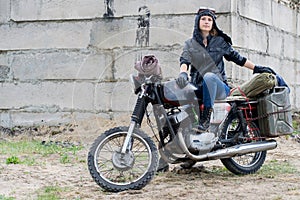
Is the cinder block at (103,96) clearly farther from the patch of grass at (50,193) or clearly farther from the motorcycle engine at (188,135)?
the patch of grass at (50,193)

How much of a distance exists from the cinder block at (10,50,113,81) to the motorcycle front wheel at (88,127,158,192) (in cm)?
270

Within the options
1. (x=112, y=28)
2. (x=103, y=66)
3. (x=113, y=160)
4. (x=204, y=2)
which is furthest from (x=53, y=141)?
(x=113, y=160)

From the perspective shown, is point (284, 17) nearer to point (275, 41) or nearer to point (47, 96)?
point (275, 41)

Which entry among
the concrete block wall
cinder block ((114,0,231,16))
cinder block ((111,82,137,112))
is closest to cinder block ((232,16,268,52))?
the concrete block wall

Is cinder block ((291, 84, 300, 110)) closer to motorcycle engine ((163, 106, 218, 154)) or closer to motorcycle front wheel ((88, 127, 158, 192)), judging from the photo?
motorcycle engine ((163, 106, 218, 154))

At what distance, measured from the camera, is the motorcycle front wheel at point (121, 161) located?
4.23m

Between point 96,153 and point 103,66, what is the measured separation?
289cm

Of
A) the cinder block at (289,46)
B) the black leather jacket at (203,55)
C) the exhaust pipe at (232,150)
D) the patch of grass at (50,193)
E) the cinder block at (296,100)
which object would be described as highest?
the cinder block at (289,46)

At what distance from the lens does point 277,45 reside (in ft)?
25.0

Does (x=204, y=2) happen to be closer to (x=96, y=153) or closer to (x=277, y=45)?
(x=277, y=45)

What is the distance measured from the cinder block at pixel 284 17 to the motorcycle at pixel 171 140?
281cm

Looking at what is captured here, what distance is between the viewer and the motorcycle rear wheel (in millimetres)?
5004

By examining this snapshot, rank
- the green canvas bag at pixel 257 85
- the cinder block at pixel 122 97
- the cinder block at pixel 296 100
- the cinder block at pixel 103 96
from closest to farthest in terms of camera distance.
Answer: the green canvas bag at pixel 257 85
the cinder block at pixel 122 97
the cinder block at pixel 103 96
the cinder block at pixel 296 100

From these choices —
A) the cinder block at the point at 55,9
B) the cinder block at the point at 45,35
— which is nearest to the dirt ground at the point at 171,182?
the cinder block at the point at 45,35
